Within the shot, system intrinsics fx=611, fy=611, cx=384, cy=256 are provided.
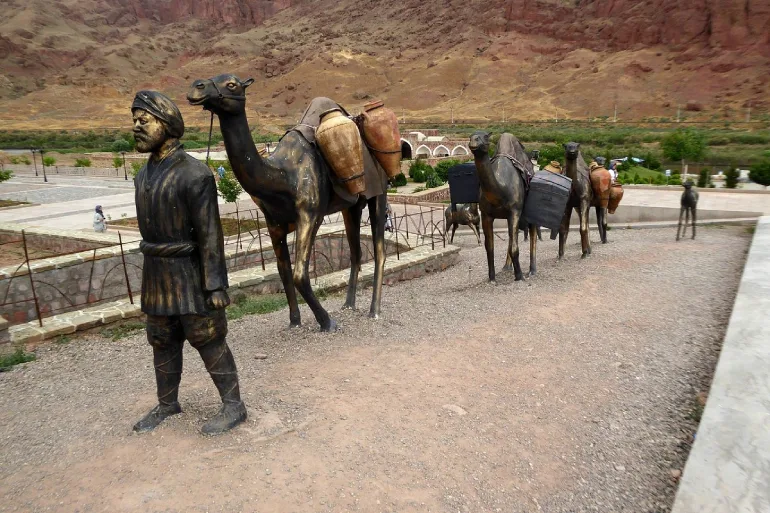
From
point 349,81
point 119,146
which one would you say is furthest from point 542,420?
point 349,81

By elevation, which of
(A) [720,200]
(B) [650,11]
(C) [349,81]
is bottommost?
(A) [720,200]

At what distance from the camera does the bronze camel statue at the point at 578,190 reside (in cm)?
1136

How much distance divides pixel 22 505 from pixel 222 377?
4.47 ft

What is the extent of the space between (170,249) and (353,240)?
3.88 metres

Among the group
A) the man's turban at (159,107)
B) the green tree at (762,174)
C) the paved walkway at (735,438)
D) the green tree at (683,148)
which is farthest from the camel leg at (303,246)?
the green tree at (683,148)

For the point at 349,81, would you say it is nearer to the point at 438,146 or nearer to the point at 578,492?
the point at 438,146

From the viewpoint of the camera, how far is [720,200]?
1795 cm

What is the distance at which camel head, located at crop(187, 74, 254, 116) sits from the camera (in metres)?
4.62

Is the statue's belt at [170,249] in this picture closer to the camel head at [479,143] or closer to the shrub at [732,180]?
the camel head at [479,143]

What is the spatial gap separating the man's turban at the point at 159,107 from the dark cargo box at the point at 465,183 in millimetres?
7034

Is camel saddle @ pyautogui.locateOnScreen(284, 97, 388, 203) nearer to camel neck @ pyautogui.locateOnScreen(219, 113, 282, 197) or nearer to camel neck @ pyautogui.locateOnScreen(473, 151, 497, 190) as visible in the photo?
camel neck @ pyautogui.locateOnScreen(219, 113, 282, 197)

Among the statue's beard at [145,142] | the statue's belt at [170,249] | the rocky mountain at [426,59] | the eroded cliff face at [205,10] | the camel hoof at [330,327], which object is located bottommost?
the camel hoof at [330,327]

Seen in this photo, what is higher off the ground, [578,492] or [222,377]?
[222,377]

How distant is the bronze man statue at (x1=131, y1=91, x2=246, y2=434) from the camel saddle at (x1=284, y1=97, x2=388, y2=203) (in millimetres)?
2453
